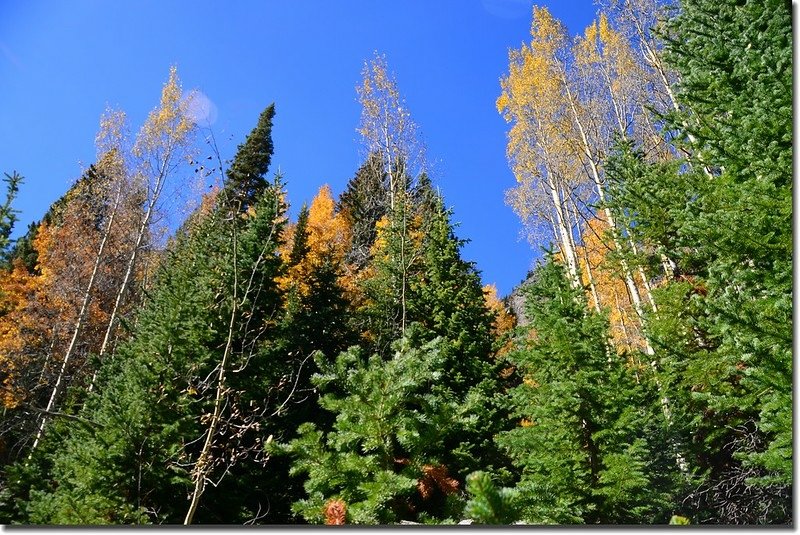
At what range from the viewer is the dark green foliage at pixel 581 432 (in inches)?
218

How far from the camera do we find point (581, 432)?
20.4 feet

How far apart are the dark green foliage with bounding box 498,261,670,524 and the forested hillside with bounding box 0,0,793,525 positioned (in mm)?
33

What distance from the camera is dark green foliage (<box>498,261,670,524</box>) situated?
5.55m

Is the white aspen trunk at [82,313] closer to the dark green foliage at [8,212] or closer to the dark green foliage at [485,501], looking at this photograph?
the dark green foliage at [8,212]

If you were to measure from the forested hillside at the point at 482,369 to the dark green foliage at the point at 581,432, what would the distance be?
0.03 metres

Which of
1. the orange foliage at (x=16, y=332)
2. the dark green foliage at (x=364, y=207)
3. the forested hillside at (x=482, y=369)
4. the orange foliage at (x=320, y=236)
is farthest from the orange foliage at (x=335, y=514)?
the orange foliage at (x=16, y=332)

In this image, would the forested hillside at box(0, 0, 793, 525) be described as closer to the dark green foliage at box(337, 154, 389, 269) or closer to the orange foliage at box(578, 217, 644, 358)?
the dark green foliage at box(337, 154, 389, 269)

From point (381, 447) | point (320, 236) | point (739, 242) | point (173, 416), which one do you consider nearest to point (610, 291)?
point (320, 236)

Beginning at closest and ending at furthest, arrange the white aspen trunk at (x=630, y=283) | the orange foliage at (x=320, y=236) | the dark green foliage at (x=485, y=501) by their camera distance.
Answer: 1. the dark green foliage at (x=485, y=501)
2. the white aspen trunk at (x=630, y=283)
3. the orange foliage at (x=320, y=236)

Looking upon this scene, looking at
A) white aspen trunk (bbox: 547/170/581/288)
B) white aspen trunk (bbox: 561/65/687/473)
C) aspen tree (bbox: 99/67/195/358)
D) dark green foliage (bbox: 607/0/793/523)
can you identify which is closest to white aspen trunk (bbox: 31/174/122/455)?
aspen tree (bbox: 99/67/195/358)

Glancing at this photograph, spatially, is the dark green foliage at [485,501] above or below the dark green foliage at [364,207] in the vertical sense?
below

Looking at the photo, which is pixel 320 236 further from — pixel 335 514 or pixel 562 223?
pixel 335 514

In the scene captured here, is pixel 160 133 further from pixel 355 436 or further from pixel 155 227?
pixel 355 436

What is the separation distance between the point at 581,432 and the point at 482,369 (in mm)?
2717
